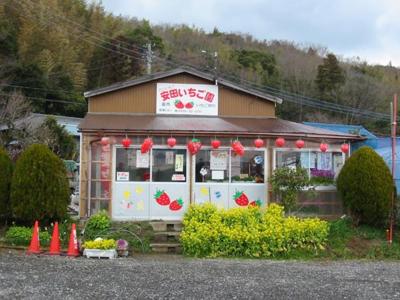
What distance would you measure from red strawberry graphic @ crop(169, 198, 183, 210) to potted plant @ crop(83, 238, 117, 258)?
2.86 m

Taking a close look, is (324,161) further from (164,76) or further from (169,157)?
(164,76)

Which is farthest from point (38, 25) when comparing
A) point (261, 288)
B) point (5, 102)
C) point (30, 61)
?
point (261, 288)

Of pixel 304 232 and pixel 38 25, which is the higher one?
pixel 38 25

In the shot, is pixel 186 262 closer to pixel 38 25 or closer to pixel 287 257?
pixel 287 257

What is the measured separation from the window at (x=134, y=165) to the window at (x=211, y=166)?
139 centimetres

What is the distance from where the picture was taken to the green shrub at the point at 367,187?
14.0 metres

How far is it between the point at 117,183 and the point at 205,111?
3.84m

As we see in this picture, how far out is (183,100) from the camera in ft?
55.3

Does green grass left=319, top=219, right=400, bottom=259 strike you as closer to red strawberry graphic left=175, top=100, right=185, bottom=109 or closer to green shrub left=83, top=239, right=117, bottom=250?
green shrub left=83, top=239, right=117, bottom=250

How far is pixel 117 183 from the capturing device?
581 inches

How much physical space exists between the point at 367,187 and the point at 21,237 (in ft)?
28.1

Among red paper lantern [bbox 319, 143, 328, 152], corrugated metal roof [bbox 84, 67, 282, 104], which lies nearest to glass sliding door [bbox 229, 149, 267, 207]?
red paper lantern [bbox 319, 143, 328, 152]

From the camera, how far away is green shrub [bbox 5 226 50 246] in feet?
42.5

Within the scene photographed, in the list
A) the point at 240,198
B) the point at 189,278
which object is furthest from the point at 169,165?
the point at 189,278
